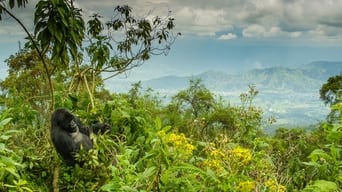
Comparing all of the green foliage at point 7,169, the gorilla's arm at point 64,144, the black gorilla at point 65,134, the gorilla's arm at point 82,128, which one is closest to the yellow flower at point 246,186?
the green foliage at point 7,169

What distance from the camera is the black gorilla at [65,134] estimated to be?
4.63m

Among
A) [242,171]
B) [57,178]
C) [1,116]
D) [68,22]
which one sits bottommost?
[57,178]

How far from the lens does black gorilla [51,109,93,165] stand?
4633 millimetres

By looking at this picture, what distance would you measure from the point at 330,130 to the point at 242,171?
69 cm

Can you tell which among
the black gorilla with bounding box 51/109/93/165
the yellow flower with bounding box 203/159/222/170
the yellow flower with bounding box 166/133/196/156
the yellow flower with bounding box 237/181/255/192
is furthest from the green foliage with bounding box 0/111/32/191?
the black gorilla with bounding box 51/109/93/165

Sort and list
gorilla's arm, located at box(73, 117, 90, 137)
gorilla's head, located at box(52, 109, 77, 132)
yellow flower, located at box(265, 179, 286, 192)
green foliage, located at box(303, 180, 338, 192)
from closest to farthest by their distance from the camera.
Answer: green foliage, located at box(303, 180, 338, 192) < yellow flower, located at box(265, 179, 286, 192) < gorilla's head, located at box(52, 109, 77, 132) < gorilla's arm, located at box(73, 117, 90, 137)

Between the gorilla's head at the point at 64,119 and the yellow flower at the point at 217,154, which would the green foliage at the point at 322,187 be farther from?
the gorilla's head at the point at 64,119

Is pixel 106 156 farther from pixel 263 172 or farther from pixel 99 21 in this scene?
pixel 99 21

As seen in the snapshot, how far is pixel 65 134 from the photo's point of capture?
4758 millimetres

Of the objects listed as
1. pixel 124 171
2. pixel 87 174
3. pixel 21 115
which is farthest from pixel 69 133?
pixel 124 171

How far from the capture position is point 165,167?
2982 mm

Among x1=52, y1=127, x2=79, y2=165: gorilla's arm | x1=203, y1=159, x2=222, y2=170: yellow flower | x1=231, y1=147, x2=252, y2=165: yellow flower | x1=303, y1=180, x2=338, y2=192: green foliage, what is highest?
x1=231, y1=147, x2=252, y2=165: yellow flower

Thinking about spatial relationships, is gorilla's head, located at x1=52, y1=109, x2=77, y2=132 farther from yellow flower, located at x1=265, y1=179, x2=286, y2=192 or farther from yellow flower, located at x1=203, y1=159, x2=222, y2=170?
yellow flower, located at x1=265, y1=179, x2=286, y2=192

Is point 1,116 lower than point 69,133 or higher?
higher
